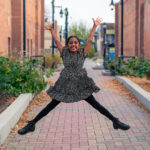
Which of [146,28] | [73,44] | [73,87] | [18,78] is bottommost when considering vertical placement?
[18,78]

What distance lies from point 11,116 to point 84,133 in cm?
137

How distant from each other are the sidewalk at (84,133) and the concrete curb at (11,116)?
17 cm

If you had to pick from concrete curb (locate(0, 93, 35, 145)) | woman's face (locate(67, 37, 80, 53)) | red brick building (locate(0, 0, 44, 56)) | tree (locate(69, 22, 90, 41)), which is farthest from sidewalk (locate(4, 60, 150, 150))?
tree (locate(69, 22, 90, 41))

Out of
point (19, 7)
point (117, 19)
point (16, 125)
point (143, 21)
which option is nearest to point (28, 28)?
point (19, 7)

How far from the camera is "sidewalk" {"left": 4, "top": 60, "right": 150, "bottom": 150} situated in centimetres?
611

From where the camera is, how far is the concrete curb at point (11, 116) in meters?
6.33

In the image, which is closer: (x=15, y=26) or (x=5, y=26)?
(x=5, y=26)

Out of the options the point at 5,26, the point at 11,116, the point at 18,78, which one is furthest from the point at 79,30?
the point at 11,116

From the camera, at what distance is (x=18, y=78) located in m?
10.6

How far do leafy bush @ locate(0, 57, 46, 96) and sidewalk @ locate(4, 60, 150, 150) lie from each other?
1084mm

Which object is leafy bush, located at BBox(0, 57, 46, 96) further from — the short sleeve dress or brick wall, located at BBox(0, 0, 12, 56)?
brick wall, located at BBox(0, 0, 12, 56)

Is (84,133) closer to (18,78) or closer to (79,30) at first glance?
(18,78)

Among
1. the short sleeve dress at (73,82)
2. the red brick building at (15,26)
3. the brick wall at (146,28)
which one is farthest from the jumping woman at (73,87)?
the brick wall at (146,28)

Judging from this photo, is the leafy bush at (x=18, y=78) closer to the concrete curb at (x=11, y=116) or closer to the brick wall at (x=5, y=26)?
the concrete curb at (x=11, y=116)
